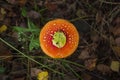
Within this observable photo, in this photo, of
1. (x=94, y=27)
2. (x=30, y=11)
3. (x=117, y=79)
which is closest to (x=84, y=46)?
(x=94, y=27)

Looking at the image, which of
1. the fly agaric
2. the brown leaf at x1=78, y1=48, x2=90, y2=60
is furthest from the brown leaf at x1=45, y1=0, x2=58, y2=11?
the brown leaf at x1=78, y1=48, x2=90, y2=60

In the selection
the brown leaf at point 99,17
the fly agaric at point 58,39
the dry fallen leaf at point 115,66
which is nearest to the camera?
the fly agaric at point 58,39

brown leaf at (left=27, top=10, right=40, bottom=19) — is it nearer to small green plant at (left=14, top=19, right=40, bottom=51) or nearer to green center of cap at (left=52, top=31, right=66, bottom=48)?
small green plant at (left=14, top=19, right=40, bottom=51)

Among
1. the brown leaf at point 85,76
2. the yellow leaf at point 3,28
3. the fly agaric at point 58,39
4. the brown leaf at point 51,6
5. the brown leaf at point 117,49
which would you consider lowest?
the brown leaf at point 85,76

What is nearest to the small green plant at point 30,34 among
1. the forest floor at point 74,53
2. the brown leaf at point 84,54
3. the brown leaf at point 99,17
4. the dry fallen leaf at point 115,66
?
the forest floor at point 74,53

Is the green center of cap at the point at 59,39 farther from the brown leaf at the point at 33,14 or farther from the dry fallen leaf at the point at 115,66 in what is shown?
the dry fallen leaf at the point at 115,66

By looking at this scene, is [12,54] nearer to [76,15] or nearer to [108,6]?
[76,15]
